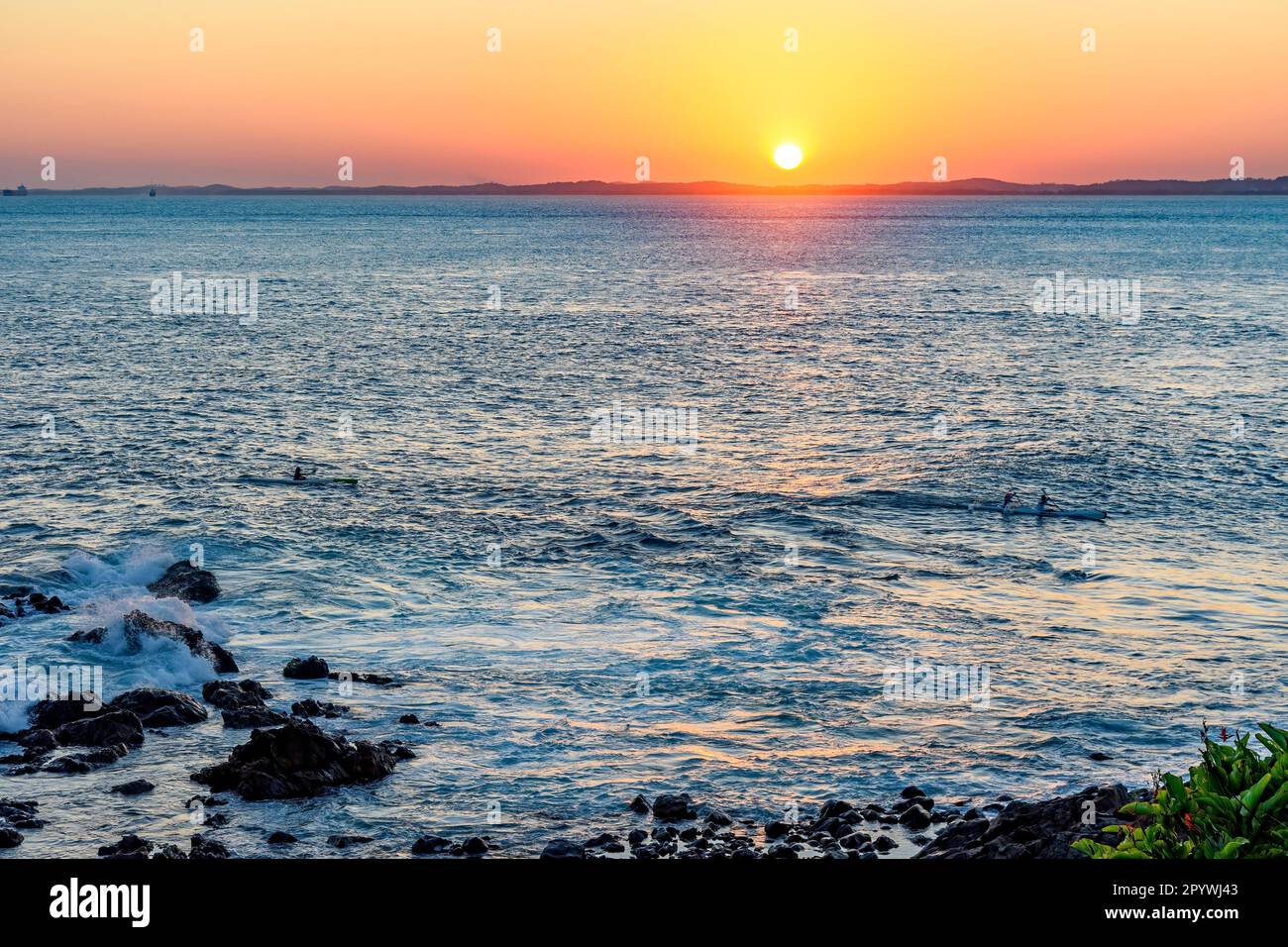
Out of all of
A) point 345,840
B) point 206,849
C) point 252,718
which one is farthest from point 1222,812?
point 252,718

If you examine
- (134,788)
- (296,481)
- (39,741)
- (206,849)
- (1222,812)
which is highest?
(1222,812)

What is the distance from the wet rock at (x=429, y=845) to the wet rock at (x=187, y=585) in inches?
569

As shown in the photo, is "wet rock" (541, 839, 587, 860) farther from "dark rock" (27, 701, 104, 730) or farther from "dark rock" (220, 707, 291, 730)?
"dark rock" (27, 701, 104, 730)

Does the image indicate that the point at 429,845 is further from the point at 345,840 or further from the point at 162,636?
the point at 162,636

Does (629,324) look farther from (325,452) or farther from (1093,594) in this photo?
(1093,594)

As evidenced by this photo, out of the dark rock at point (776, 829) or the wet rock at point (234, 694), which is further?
the wet rock at point (234, 694)

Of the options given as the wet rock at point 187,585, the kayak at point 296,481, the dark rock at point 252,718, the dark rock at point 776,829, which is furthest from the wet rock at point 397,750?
the kayak at point 296,481

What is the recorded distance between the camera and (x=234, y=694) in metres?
23.9

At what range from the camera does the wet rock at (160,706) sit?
904 inches

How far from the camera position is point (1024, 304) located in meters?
111

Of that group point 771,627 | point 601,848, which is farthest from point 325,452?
point 601,848

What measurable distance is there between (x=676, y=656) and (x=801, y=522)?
12133 millimetres

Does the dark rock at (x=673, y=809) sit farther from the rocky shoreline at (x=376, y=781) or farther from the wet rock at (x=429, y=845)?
the wet rock at (x=429, y=845)

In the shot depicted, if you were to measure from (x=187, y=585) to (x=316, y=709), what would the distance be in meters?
9.50
